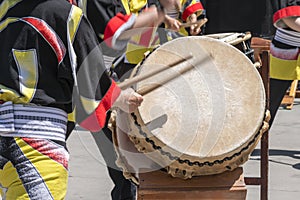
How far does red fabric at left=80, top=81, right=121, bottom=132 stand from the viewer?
8.29ft

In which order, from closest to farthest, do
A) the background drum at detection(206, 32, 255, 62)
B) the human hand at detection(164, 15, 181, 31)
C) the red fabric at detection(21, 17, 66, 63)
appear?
the red fabric at detection(21, 17, 66, 63), the background drum at detection(206, 32, 255, 62), the human hand at detection(164, 15, 181, 31)

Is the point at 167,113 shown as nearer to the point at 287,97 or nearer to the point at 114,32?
the point at 114,32

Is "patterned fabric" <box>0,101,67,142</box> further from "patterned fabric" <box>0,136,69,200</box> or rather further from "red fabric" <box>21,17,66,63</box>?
"red fabric" <box>21,17,66,63</box>

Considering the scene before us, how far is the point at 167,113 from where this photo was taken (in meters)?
3.06

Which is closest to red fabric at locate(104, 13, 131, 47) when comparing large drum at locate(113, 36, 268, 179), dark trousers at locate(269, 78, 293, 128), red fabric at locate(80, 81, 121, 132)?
large drum at locate(113, 36, 268, 179)

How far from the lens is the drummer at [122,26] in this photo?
2.99m

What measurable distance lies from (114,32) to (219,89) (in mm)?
488

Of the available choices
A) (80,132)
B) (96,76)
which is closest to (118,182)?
(96,76)

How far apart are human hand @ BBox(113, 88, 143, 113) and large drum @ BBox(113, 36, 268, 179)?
132mm

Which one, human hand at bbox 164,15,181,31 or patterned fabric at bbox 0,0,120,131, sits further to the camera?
human hand at bbox 164,15,181,31

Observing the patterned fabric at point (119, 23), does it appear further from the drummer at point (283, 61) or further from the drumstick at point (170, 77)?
the drummer at point (283, 61)

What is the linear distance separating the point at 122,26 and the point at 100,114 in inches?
21.1

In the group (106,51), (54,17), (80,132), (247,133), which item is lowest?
(80,132)

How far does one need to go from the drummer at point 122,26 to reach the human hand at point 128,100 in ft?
0.86
